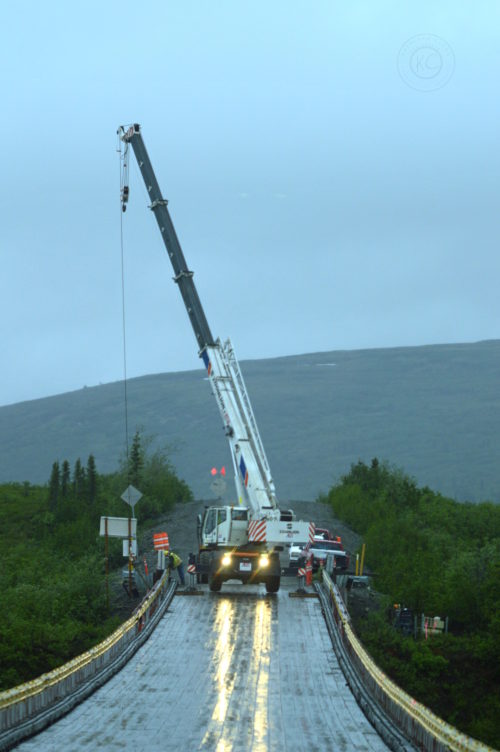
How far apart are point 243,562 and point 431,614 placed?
7.58 m

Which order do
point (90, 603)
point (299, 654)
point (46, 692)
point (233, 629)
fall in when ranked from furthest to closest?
point (90, 603) → point (233, 629) → point (299, 654) → point (46, 692)

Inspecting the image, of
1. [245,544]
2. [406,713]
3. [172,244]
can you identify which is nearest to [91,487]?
[172,244]

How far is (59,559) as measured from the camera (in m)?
57.4

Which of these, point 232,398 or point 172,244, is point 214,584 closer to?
point 232,398

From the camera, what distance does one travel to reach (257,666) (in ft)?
85.8

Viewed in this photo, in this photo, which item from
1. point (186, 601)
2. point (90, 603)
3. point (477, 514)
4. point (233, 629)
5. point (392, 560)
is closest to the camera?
point (233, 629)

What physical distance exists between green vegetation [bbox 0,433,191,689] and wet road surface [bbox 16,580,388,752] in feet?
11.8

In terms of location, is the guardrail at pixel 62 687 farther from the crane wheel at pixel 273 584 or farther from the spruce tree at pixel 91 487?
the spruce tree at pixel 91 487

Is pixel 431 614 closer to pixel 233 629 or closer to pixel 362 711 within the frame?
pixel 233 629

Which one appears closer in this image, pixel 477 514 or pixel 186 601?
pixel 186 601

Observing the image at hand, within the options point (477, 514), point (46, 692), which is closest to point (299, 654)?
point (46, 692)

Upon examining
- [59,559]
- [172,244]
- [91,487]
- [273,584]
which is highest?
[172,244]

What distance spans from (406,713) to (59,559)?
39.8 meters

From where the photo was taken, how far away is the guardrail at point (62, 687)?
60.6 ft
